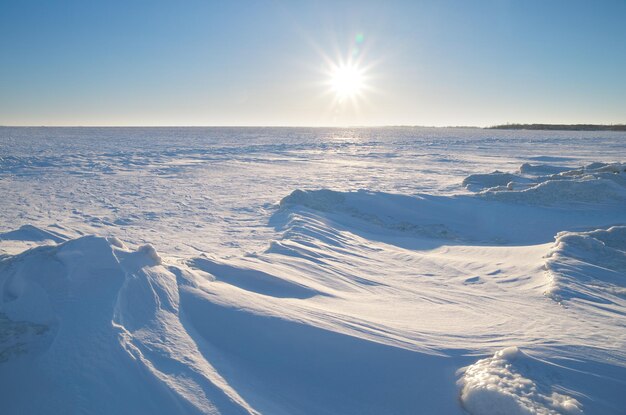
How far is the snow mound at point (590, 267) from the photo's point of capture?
3826 mm

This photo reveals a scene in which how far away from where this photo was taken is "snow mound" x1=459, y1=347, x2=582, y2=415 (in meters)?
2.00

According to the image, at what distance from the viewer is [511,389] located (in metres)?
2.10

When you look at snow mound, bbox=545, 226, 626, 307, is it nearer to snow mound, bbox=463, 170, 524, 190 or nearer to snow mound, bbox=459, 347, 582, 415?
snow mound, bbox=459, 347, 582, 415

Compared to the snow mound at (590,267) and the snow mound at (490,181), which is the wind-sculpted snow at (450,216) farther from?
the snow mound at (490,181)

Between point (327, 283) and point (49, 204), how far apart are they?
8112 millimetres

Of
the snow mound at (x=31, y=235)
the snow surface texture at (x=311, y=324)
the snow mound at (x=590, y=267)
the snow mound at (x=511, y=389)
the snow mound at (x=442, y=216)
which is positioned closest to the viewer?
the snow mound at (x=511, y=389)

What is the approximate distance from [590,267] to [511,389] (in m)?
3.29

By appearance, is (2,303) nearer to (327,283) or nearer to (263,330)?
(263,330)

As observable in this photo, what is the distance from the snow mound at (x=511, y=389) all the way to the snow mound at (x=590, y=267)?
167 cm

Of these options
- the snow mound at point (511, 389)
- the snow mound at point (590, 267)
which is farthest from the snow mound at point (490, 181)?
the snow mound at point (511, 389)

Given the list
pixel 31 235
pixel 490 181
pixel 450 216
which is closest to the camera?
pixel 31 235

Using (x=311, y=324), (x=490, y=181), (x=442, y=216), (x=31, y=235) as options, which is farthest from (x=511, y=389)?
(x=490, y=181)

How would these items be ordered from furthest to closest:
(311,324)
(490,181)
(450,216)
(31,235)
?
(490,181) → (450,216) → (31,235) → (311,324)

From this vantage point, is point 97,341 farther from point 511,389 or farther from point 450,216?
point 450,216
